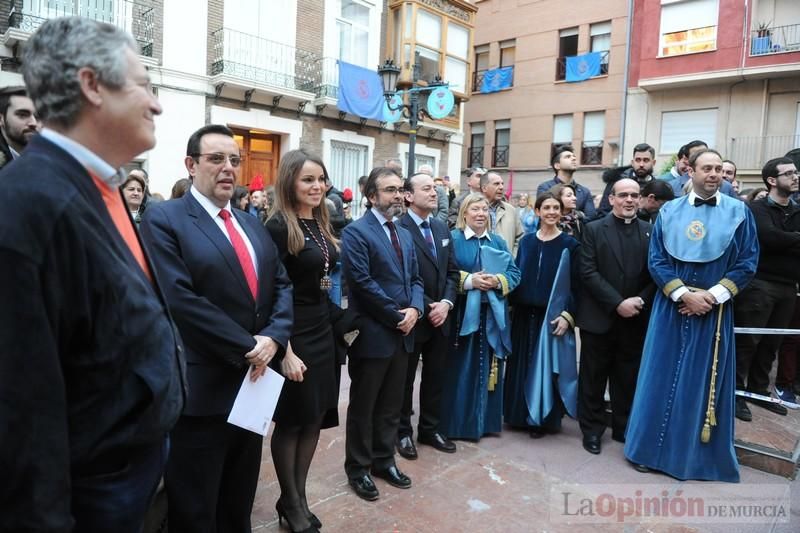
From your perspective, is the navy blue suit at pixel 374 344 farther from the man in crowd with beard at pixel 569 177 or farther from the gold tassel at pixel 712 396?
the man in crowd with beard at pixel 569 177

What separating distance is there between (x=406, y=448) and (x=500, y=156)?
20.5 metres

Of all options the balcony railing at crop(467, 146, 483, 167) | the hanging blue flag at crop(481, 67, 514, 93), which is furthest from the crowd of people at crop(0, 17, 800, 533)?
the balcony railing at crop(467, 146, 483, 167)

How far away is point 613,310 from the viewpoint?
13.6ft

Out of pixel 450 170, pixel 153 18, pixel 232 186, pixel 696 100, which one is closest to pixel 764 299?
pixel 232 186

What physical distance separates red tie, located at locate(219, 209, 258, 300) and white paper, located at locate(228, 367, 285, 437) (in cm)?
37

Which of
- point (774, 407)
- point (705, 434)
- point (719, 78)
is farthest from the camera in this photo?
point (719, 78)

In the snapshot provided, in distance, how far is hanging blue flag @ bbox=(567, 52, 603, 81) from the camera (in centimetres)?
2005

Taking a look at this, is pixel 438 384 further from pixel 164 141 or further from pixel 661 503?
pixel 164 141

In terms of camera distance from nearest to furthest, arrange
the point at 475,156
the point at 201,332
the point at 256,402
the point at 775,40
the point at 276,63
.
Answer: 1. the point at 201,332
2. the point at 256,402
3. the point at 276,63
4. the point at 775,40
5. the point at 475,156

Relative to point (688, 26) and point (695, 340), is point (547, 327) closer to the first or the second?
point (695, 340)

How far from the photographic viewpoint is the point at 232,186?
2.42m

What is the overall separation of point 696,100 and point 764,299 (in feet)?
52.0

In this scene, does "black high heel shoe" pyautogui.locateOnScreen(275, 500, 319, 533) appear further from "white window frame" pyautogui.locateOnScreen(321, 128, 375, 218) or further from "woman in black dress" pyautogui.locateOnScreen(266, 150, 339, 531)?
"white window frame" pyautogui.locateOnScreen(321, 128, 375, 218)

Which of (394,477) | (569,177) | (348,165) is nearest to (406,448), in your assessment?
→ (394,477)
